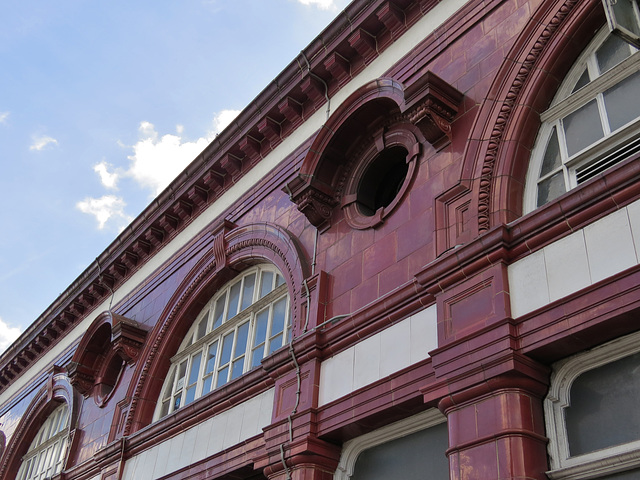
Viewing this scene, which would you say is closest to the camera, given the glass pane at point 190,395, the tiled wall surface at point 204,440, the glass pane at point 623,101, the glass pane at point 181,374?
the glass pane at point 623,101

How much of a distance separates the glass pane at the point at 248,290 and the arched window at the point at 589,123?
22.7 feet

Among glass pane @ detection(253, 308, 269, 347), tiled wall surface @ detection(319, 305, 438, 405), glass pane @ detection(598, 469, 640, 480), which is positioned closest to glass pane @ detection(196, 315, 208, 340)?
glass pane @ detection(253, 308, 269, 347)

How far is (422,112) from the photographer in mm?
9695

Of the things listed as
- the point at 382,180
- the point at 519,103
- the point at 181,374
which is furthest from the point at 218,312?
the point at 519,103

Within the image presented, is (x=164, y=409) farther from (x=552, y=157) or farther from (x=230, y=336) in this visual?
(x=552, y=157)

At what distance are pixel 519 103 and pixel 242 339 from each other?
280 inches

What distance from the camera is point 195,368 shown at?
581 inches

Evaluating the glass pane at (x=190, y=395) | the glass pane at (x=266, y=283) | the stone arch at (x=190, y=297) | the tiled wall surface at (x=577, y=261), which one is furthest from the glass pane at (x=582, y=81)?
the glass pane at (x=190, y=395)

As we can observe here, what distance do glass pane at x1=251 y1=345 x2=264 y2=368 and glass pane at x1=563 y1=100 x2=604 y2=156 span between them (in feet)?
21.5

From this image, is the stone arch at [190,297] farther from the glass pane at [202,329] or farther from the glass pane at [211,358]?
the glass pane at [211,358]

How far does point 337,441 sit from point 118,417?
772 centimetres

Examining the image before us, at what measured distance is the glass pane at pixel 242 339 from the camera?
13.4 meters

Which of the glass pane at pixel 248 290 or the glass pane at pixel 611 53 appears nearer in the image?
the glass pane at pixel 611 53

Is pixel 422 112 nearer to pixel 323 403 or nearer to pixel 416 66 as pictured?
pixel 416 66
